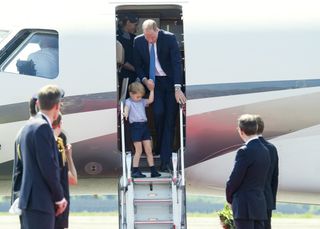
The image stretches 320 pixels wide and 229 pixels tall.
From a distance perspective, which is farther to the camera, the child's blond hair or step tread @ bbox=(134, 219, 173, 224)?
the child's blond hair

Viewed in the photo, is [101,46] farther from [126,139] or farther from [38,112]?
[38,112]

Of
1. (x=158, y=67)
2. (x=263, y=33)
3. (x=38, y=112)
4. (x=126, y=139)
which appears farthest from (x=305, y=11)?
(x=38, y=112)

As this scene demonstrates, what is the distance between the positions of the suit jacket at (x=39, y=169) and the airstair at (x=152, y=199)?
136 inches

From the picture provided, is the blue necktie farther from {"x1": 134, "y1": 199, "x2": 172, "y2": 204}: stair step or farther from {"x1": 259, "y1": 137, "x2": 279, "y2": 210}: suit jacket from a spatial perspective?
{"x1": 259, "y1": 137, "x2": 279, "y2": 210}: suit jacket

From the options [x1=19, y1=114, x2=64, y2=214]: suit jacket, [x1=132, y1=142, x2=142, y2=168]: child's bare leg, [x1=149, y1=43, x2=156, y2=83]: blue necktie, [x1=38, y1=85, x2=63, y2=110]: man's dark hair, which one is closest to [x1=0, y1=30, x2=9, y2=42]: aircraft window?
[x1=149, y1=43, x2=156, y2=83]: blue necktie

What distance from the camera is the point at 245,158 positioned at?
33.2 feet

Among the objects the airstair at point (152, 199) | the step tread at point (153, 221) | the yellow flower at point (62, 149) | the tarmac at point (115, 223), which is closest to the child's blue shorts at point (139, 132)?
the airstair at point (152, 199)

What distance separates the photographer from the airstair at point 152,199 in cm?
1212

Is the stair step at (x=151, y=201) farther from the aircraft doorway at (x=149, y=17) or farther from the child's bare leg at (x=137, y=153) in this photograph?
the aircraft doorway at (x=149, y=17)

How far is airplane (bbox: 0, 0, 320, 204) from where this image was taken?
12.8 m

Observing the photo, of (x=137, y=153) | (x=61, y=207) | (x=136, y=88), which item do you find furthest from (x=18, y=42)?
(x=61, y=207)

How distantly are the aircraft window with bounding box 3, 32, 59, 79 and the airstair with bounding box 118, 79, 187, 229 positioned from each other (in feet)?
4.79

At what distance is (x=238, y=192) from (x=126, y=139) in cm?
327

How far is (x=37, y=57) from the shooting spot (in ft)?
42.8
